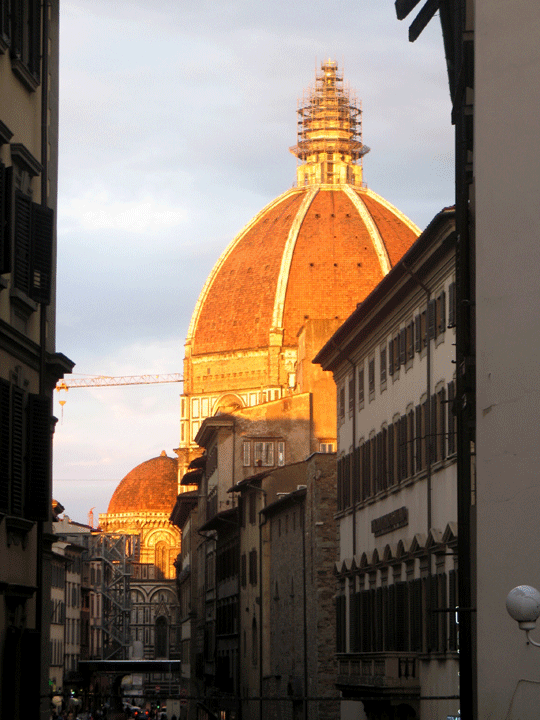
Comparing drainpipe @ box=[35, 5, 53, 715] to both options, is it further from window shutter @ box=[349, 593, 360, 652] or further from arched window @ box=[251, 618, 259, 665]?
arched window @ box=[251, 618, 259, 665]

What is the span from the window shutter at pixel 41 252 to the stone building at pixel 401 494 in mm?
10215

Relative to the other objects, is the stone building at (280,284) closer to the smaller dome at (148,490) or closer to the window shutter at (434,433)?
the smaller dome at (148,490)

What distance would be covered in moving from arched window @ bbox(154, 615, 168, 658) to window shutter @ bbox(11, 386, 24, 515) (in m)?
145

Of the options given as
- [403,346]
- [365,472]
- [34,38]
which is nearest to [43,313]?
[34,38]

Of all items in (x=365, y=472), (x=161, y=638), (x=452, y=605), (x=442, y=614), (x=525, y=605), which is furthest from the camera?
(x=161, y=638)

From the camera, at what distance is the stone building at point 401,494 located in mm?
30984

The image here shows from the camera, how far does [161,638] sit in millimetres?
163375

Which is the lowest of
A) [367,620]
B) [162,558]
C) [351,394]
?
[367,620]

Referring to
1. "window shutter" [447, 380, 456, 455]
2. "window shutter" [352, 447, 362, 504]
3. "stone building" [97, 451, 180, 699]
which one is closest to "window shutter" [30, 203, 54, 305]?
"window shutter" [447, 380, 456, 455]

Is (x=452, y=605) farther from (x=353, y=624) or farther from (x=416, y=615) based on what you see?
(x=353, y=624)

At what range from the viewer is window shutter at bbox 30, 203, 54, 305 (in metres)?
19.2

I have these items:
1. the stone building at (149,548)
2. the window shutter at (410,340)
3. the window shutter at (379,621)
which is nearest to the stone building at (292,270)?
the stone building at (149,548)

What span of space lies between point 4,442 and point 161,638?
148m

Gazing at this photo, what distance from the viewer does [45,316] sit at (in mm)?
20312
